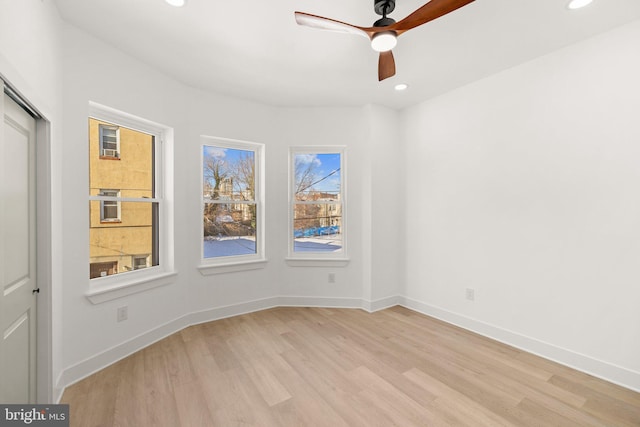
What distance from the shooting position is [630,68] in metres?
2.11

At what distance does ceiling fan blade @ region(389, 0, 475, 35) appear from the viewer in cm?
153

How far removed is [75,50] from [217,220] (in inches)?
79.1

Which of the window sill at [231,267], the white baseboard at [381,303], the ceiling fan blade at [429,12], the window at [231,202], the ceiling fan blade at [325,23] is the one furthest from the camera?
the white baseboard at [381,303]

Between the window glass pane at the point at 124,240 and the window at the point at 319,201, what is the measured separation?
5.65 feet

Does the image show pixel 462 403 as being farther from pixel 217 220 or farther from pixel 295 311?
pixel 217 220

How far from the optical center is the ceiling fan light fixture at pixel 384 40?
1798 mm

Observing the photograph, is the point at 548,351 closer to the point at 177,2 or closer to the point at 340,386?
the point at 340,386

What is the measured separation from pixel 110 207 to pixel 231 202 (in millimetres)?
1285

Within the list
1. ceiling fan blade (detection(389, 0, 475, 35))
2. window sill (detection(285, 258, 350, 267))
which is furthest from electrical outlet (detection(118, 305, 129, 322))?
ceiling fan blade (detection(389, 0, 475, 35))

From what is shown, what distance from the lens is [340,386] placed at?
2.10 meters

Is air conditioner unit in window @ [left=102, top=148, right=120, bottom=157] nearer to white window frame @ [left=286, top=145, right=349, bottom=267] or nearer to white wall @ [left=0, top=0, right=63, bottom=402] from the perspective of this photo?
white wall @ [left=0, top=0, right=63, bottom=402]

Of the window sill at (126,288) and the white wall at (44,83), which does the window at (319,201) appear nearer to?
the window sill at (126,288)

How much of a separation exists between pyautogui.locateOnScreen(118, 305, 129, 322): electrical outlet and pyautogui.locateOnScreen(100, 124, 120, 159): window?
1402mm

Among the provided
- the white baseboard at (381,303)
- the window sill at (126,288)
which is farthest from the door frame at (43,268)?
the white baseboard at (381,303)
